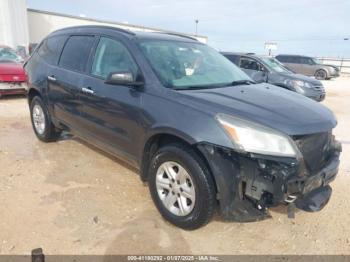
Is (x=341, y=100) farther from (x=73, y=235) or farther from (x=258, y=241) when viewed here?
(x=73, y=235)

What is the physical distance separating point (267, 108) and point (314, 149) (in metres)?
0.54

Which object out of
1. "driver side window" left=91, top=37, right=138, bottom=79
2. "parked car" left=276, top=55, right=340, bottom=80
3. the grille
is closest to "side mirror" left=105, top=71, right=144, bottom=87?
"driver side window" left=91, top=37, right=138, bottom=79

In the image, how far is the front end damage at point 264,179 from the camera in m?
2.63

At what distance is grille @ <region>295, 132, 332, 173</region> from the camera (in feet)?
9.22

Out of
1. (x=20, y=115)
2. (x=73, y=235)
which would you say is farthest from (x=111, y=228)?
(x=20, y=115)

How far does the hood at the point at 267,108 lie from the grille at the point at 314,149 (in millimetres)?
66

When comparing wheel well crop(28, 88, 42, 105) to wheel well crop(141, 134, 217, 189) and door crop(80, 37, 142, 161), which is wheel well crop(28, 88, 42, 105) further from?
wheel well crop(141, 134, 217, 189)

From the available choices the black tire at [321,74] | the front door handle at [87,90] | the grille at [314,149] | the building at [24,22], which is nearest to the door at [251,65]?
the front door handle at [87,90]

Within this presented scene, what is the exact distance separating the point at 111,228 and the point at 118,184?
980 mm

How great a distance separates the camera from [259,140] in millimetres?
2674

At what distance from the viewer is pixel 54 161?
190 inches

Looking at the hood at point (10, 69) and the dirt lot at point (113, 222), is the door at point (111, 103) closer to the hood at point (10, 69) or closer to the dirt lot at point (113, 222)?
the dirt lot at point (113, 222)

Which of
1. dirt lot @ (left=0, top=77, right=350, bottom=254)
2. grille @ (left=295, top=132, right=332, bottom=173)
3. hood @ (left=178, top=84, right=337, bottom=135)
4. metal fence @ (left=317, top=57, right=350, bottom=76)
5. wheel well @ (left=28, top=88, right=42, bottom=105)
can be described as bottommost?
metal fence @ (left=317, top=57, right=350, bottom=76)

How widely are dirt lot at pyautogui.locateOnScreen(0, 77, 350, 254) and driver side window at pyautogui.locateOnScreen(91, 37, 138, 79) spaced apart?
1.38 meters
